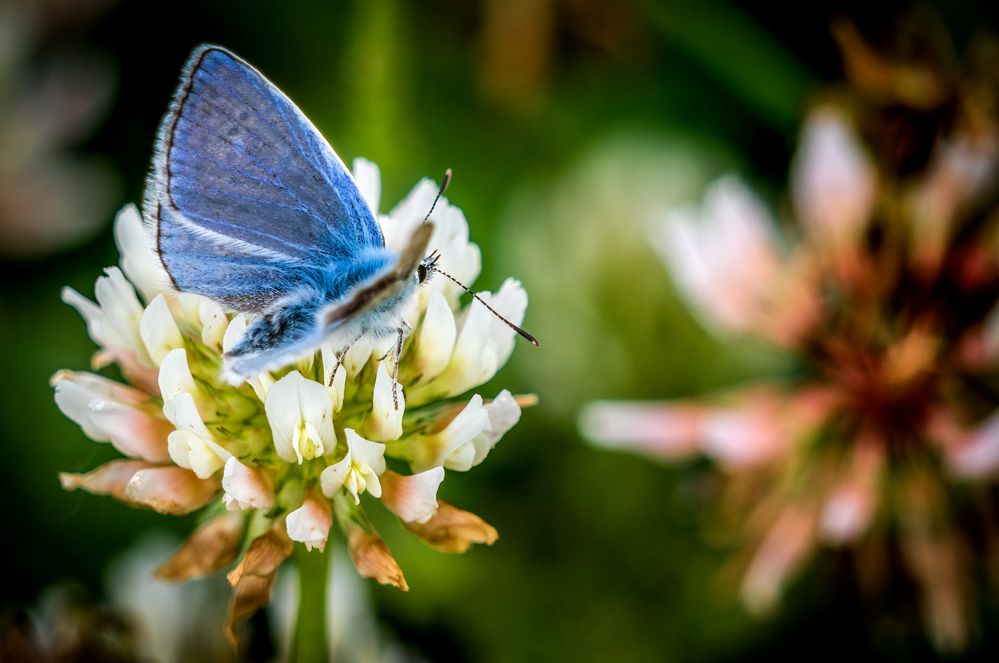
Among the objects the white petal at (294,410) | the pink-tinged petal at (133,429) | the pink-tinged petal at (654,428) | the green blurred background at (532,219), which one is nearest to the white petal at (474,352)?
the white petal at (294,410)

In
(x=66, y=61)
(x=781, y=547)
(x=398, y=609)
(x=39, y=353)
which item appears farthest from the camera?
(x=66, y=61)

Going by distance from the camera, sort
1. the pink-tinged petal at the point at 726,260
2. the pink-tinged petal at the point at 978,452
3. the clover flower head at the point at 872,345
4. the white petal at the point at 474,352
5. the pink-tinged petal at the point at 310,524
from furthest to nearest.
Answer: the pink-tinged petal at the point at 726,260
the clover flower head at the point at 872,345
the pink-tinged petal at the point at 978,452
the white petal at the point at 474,352
the pink-tinged petal at the point at 310,524

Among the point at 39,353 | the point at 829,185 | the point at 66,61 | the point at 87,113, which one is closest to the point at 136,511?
the point at 39,353

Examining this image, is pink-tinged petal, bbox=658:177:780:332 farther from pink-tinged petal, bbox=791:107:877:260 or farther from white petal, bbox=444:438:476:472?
white petal, bbox=444:438:476:472

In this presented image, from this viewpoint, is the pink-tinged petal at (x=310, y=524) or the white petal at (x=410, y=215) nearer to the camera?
the pink-tinged petal at (x=310, y=524)

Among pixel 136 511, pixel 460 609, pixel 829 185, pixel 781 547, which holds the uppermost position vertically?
pixel 829 185

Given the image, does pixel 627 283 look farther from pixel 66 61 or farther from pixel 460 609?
pixel 66 61

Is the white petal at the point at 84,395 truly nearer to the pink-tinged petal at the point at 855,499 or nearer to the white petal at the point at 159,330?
the white petal at the point at 159,330
